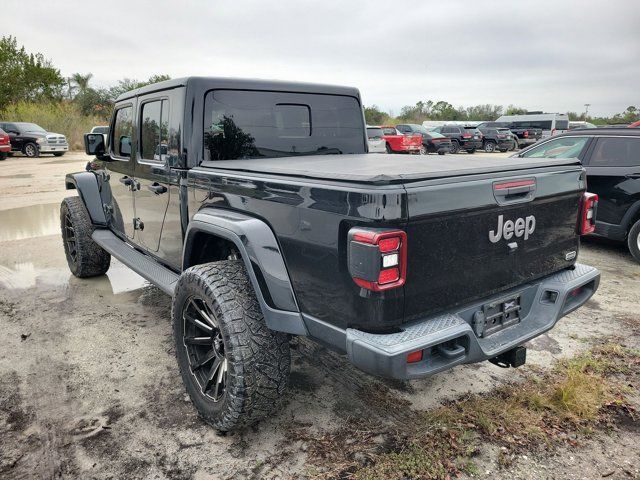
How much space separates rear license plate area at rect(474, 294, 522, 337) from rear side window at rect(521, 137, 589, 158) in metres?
4.72

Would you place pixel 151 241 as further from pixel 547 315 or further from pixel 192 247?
pixel 547 315

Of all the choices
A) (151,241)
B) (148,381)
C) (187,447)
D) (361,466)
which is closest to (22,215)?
(151,241)

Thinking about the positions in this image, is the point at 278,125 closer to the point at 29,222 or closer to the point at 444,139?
the point at 29,222

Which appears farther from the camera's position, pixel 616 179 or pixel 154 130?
pixel 616 179

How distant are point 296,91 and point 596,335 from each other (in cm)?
311

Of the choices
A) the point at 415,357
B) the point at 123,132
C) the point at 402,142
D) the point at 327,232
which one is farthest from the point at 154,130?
the point at 402,142

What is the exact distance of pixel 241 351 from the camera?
2.47 meters

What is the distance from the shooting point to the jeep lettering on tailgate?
2.49m

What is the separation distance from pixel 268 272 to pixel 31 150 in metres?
23.8

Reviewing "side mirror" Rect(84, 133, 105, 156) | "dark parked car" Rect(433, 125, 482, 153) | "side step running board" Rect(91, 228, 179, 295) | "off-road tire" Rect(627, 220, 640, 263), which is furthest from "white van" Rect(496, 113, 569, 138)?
"side step running board" Rect(91, 228, 179, 295)

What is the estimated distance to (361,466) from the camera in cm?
248

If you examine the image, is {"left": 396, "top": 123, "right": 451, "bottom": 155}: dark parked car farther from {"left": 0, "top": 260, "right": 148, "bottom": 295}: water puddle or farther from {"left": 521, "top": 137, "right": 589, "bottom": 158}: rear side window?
{"left": 0, "top": 260, "right": 148, "bottom": 295}: water puddle

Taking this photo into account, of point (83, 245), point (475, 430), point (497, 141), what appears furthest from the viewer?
point (497, 141)

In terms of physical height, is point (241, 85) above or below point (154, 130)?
above
